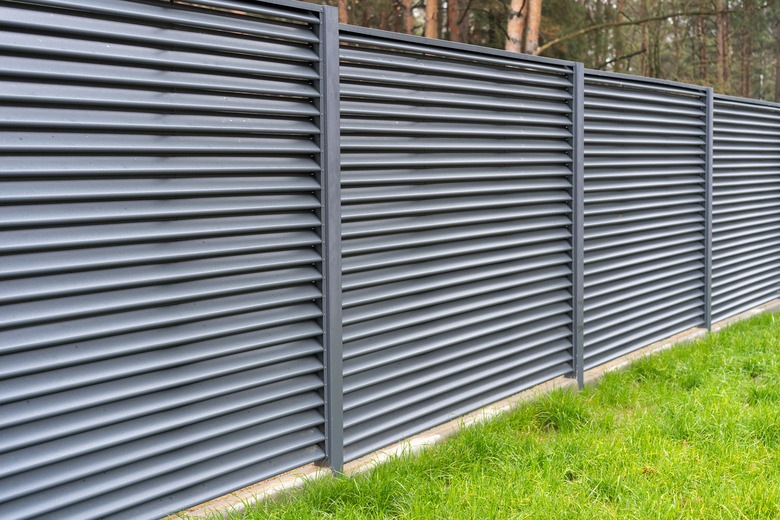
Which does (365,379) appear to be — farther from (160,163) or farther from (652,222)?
(652,222)

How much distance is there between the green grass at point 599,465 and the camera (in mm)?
3121

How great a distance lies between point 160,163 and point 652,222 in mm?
4360

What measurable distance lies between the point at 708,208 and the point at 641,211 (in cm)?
121

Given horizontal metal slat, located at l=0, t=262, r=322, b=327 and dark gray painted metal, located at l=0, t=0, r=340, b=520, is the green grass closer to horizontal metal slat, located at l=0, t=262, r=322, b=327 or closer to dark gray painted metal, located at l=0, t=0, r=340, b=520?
dark gray painted metal, located at l=0, t=0, r=340, b=520

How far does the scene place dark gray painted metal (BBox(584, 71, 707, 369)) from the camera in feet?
17.0

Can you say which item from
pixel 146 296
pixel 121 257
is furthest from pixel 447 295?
pixel 121 257

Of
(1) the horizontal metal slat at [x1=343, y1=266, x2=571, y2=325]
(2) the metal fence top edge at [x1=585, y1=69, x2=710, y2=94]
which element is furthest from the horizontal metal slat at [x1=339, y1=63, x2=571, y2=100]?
(1) the horizontal metal slat at [x1=343, y1=266, x2=571, y2=325]

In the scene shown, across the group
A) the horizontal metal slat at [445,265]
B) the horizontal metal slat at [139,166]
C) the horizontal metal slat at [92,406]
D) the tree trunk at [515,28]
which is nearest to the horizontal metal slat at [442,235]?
the horizontal metal slat at [445,265]

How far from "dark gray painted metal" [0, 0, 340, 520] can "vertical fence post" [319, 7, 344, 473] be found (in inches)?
→ 0.4

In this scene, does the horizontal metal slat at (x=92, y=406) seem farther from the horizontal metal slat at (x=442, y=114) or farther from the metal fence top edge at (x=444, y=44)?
the metal fence top edge at (x=444, y=44)

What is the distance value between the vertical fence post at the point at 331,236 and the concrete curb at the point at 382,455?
6.5 inches

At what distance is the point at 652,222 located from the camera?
19.1 feet

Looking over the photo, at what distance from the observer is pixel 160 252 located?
107 inches

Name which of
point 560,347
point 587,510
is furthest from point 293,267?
point 560,347
